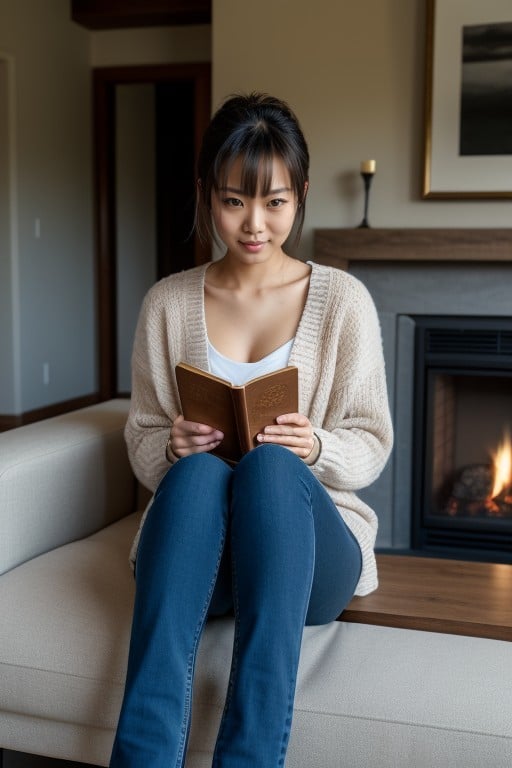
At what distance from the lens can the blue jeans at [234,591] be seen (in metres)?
1.11

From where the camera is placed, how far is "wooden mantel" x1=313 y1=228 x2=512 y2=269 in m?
2.83

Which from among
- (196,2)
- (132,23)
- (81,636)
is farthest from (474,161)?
(132,23)

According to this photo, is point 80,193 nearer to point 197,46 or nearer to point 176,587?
point 197,46

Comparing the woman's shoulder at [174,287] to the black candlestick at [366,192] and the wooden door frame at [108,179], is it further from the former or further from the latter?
the wooden door frame at [108,179]

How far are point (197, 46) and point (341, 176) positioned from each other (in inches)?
96.5

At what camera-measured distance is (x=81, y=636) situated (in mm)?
1370

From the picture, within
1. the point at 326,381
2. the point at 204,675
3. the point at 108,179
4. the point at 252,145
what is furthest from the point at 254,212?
the point at 108,179

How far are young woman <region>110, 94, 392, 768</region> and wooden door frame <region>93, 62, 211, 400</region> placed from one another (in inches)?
135

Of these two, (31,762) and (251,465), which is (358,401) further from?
(31,762)

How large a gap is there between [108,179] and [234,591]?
4.69 meters

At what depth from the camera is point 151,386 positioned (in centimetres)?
169

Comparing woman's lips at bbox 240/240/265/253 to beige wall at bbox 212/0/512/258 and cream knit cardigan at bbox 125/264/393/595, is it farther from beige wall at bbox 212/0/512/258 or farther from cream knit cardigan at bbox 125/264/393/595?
beige wall at bbox 212/0/512/258

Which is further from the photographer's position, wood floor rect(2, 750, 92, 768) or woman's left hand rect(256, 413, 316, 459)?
wood floor rect(2, 750, 92, 768)

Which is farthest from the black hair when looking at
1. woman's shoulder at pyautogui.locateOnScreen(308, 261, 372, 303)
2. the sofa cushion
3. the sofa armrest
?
the sofa cushion
